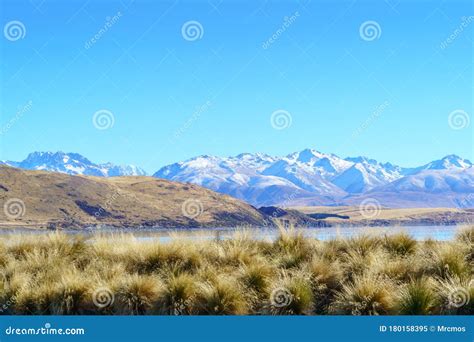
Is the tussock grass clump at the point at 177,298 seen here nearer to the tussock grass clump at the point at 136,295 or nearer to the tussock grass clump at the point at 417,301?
the tussock grass clump at the point at 136,295

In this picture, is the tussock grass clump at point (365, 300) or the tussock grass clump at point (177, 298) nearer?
the tussock grass clump at point (365, 300)

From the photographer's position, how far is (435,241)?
16094 millimetres

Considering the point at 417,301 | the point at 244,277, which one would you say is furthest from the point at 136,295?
the point at 417,301

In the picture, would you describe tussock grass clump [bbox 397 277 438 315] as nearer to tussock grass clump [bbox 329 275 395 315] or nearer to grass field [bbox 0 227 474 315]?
grass field [bbox 0 227 474 315]

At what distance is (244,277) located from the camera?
12930 millimetres

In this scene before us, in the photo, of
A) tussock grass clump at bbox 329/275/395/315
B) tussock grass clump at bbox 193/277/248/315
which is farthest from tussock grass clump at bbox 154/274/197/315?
tussock grass clump at bbox 329/275/395/315

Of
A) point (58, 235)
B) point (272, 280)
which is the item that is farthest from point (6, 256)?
point (272, 280)

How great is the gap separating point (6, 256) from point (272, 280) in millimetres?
6898

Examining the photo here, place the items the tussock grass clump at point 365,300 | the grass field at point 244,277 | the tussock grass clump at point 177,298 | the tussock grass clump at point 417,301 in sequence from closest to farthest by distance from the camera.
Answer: the tussock grass clump at point 417,301
the tussock grass clump at point 365,300
the grass field at point 244,277
the tussock grass clump at point 177,298

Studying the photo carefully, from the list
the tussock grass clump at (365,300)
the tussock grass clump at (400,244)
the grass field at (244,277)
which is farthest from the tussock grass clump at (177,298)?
the tussock grass clump at (400,244)

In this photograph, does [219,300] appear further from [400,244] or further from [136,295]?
[400,244]

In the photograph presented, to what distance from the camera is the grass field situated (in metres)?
11.7

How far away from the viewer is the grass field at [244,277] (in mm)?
11664
